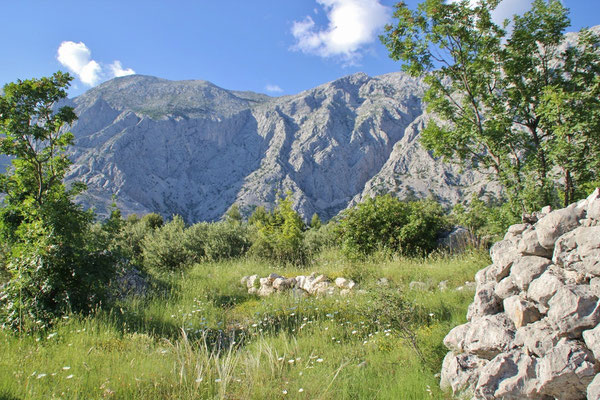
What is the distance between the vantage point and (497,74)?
10273mm

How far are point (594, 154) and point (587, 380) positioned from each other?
7.70 m

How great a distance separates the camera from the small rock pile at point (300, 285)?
8.01m

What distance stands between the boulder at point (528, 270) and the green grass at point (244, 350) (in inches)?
50.0

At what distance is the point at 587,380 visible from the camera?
2588 mm

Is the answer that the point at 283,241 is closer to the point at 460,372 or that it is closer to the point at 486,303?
the point at 486,303

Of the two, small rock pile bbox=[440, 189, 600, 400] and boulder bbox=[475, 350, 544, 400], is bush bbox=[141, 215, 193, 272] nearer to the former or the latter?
small rock pile bbox=[440, 189, 600, 400]

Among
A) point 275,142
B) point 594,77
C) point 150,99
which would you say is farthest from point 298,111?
point 594,77

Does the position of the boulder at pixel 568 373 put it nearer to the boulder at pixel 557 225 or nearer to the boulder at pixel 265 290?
the boulder at pixel 557 225

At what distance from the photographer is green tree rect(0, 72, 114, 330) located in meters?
5.40

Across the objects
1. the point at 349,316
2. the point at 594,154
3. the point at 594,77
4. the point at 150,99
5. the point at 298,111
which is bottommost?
the point at 349,316

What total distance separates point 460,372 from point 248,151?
13278 centimetres

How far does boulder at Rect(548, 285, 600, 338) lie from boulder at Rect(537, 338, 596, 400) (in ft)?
0.46

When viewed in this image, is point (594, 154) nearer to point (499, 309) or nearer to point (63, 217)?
point (499, 309)

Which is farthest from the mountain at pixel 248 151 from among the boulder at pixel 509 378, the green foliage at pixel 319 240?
the boulder at pixel 509 378
